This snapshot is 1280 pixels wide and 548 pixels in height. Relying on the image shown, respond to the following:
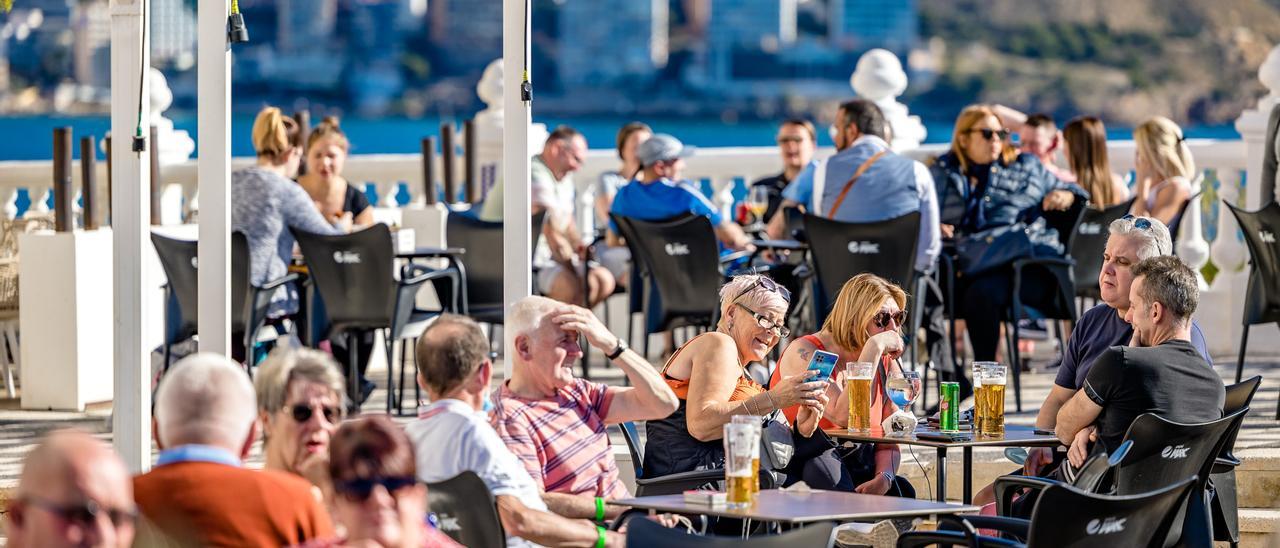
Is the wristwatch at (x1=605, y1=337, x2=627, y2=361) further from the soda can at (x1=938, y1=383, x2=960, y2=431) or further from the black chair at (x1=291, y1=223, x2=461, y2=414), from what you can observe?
the black chair at (x1=291, y1=223, x2=461, y2=414)

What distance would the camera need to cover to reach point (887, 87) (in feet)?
31.5

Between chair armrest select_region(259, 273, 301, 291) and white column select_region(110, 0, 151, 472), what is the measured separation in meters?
1.77

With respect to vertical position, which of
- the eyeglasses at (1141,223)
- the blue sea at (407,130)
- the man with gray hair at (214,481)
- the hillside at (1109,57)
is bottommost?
the man with gray hair at (214,481)

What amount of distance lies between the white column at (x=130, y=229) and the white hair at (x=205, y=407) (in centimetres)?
202

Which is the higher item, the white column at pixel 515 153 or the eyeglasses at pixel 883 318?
the white column at pixel 515 153

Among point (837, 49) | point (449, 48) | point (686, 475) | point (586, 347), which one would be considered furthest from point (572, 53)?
point (686, 475)

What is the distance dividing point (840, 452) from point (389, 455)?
2557 mm

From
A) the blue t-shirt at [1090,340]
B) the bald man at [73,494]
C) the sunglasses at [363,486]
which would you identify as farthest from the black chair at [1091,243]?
the bald man at [73,494]

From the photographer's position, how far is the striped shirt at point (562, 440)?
411 centimetres

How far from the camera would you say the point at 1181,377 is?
4.36 metres

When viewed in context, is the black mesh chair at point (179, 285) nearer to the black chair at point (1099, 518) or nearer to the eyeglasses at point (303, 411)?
the eyeglasses at point (303, 411)

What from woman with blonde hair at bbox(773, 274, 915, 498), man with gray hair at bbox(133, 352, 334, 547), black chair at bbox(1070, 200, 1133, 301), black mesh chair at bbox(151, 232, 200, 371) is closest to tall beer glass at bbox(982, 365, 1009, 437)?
woman with blonde hair at bbox(773, 274, 915, 498)

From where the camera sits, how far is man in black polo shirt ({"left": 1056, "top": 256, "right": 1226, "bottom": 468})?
4.34 meters

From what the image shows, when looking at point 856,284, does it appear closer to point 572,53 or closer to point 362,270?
point 362,270
